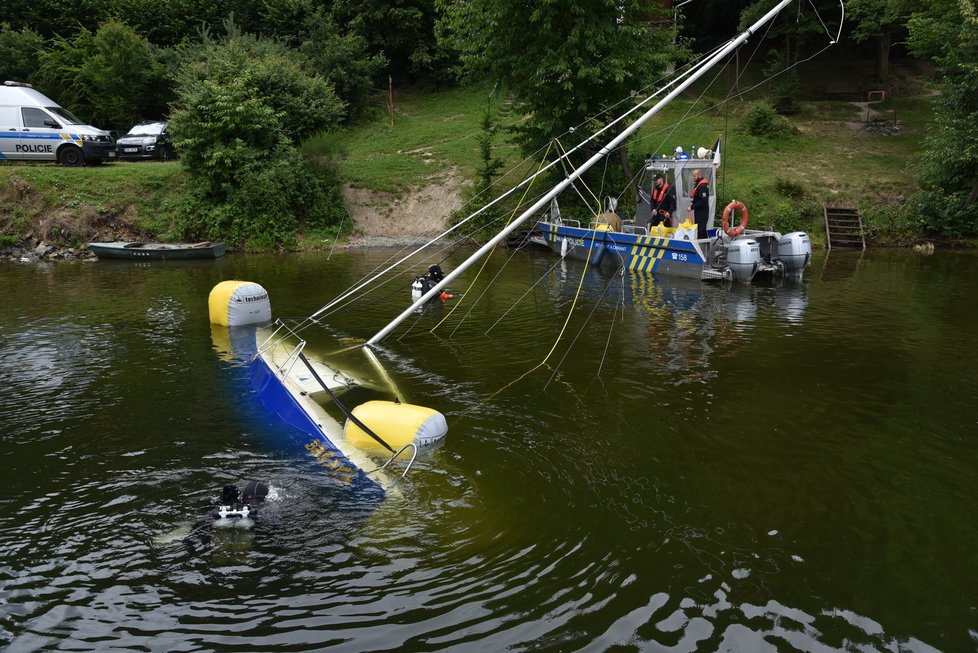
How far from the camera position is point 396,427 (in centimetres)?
898

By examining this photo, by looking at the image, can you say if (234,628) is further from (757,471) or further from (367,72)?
(367,72)

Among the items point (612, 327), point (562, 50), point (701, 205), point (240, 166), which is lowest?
point (612, 327)

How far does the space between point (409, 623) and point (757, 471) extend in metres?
4.63

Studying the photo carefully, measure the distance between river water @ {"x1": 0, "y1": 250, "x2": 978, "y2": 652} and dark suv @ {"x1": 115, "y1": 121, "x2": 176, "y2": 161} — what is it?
59.0 feet

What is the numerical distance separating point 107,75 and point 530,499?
34.8 m

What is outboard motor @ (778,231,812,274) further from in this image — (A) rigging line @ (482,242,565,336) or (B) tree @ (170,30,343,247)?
(B) tree @ (170,30,343,247)

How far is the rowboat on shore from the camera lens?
24.3m

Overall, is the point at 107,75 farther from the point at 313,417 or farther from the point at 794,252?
the point at 313,417

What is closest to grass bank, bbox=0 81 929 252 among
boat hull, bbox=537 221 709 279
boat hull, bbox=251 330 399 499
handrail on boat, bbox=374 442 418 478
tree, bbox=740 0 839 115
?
tree, bbox=740 0 839 115

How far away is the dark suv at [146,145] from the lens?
3122cm

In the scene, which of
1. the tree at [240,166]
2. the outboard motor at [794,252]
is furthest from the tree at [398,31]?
the outboard motor at [794,252]

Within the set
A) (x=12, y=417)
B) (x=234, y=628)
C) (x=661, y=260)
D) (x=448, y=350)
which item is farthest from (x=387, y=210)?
(x=234, y=628)

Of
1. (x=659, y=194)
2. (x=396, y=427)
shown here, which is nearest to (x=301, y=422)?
(x=396, y=427)

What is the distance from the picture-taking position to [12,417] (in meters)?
10.5
